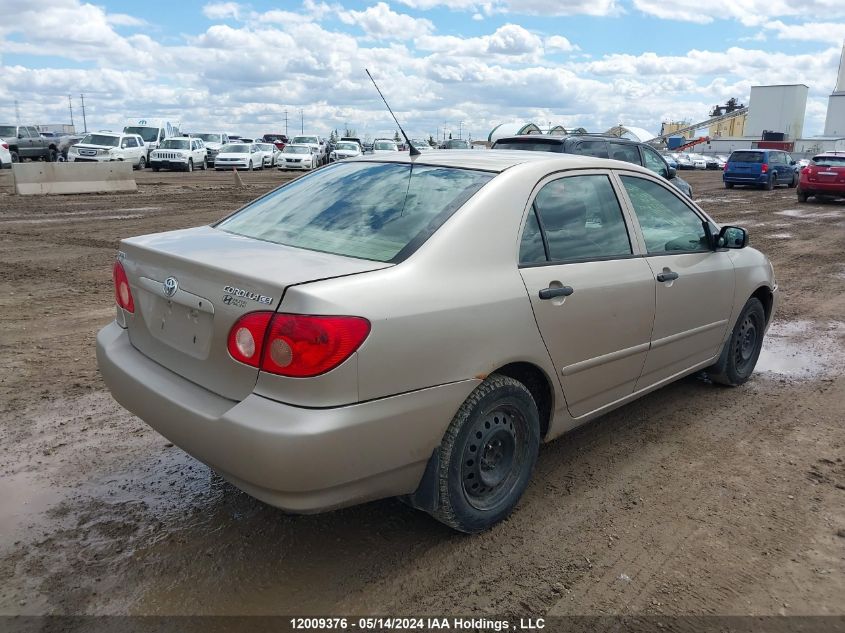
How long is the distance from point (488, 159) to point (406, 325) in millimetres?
1371

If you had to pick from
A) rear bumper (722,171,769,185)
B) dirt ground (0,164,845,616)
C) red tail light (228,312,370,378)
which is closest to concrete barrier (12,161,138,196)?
dirt ground (0,164,845,616)

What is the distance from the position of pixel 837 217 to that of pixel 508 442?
18.4 metres

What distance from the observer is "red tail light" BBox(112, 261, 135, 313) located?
327 centimetres

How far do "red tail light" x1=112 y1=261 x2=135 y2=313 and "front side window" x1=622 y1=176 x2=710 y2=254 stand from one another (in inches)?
106

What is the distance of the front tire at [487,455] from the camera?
9.47 ft

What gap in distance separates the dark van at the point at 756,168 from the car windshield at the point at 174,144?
24.2m

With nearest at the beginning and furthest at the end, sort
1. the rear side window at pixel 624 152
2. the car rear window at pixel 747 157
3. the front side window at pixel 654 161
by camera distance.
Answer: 1. the rear side window at pixel 624 152
2. the front side window at pixel 654 161
3. the car rear window at pixel 747 157

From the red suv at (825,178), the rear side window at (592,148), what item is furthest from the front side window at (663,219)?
the red suv at (825,178)

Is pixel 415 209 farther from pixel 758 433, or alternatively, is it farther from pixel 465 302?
pixel 758 433

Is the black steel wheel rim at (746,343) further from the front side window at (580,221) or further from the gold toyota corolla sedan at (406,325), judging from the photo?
the front side window at (580,221)

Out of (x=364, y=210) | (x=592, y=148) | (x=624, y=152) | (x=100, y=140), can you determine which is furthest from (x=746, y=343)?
(x=100, y=140)

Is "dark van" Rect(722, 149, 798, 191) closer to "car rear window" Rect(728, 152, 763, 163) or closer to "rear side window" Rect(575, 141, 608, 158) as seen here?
"car rear window" Rect(728, 152, 763, 163)

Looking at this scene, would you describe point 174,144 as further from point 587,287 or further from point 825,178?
point 587,287

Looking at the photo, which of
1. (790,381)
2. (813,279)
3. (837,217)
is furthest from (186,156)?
(790,381)
